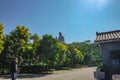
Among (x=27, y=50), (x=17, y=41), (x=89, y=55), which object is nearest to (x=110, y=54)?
(x=17, y=41)

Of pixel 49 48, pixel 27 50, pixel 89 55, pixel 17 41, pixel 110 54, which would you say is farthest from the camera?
pixel 89 55

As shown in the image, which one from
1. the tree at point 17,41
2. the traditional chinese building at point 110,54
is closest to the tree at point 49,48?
the tree at point 17,41

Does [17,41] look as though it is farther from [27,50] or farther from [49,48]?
[49,48]

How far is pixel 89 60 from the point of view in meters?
77.0

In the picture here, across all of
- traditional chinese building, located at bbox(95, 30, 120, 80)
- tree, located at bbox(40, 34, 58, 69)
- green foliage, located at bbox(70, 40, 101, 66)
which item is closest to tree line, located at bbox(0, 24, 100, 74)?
tree, located at bbox(40, 34, 58, 69)

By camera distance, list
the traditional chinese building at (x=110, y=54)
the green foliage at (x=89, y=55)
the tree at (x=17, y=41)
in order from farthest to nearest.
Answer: the green foliage at (x=89, y=55)
the tree at (x=17, y=41)
the traditional chinese building at (x=110, y=54)

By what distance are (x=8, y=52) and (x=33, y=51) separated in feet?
20.3

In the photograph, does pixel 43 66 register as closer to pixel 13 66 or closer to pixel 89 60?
pixel 13 66

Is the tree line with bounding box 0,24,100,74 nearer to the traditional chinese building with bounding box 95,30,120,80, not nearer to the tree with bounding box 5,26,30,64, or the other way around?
the tree with bounding box 5,26,30,64

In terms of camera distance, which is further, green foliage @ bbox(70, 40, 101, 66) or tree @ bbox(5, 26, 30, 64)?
green foliage @ bbox(70, 40, 101, 66)

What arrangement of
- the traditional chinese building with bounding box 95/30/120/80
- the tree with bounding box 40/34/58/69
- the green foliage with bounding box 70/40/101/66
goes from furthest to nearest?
the green foliage with bounding box 70/40/101/66 → the tree with bounding box 40/34/58/69 → the traditional chinese building with bounding box 95/30/120/80

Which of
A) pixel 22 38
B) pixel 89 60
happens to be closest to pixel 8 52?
pixel 22 38

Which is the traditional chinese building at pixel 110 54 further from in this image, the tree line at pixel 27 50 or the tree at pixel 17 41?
the tree at pixel 17 41

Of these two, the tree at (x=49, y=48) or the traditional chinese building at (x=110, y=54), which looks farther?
the tree at (x=49, y=48)
